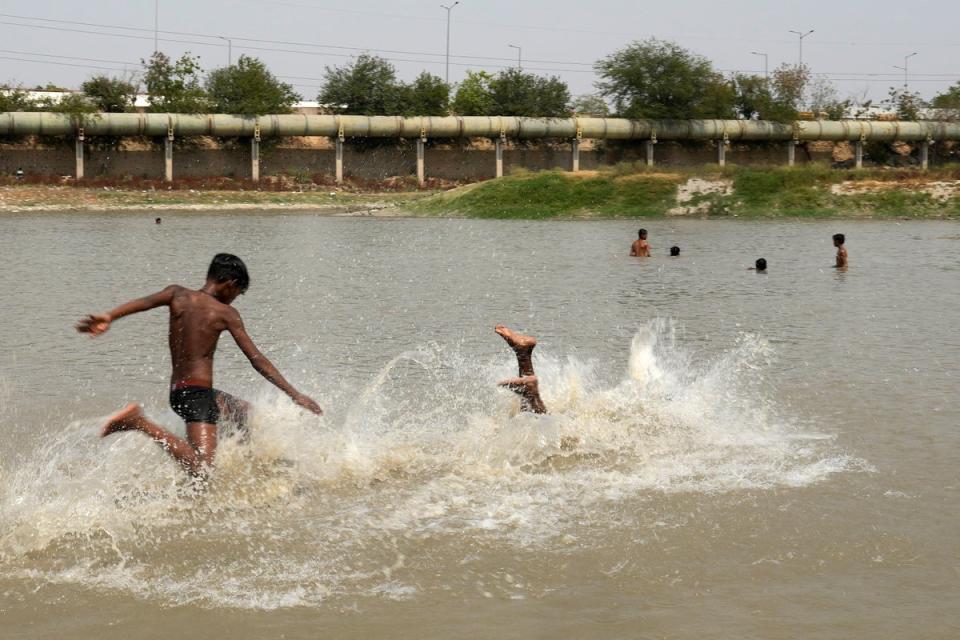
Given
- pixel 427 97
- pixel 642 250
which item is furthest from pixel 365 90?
pixel 642 250

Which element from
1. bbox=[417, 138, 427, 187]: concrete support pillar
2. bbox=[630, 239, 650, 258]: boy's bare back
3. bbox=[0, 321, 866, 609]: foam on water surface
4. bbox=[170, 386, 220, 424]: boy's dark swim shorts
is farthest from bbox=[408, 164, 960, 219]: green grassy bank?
bbox=[170, 386, 220, 424]: boy's dark swim shorts

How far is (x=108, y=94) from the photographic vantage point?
60750 mm

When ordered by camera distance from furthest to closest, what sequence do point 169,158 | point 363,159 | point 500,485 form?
1. point 363,159
2. point 169,158
3. point 500,485

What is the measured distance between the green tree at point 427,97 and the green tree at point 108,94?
14549mm

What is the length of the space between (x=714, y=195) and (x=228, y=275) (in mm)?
39079

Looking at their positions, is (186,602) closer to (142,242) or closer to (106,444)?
(106,444)

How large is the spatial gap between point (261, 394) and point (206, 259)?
686 inches

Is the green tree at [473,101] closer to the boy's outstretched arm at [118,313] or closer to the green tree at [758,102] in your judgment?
the green tree at [758,102]

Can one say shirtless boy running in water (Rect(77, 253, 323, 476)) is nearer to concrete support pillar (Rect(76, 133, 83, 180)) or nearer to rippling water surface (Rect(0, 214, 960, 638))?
rippling water surface (Rect(0, 214, 960, 638))

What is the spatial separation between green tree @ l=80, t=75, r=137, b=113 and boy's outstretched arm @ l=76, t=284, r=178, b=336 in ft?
185

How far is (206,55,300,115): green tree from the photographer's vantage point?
59656 mm

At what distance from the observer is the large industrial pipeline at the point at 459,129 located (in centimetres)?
5500

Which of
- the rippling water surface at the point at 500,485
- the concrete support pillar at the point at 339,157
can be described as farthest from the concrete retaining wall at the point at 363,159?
the rippling water surface at the point at 500,485

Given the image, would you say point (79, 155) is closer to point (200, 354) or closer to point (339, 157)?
point (339, 157)
